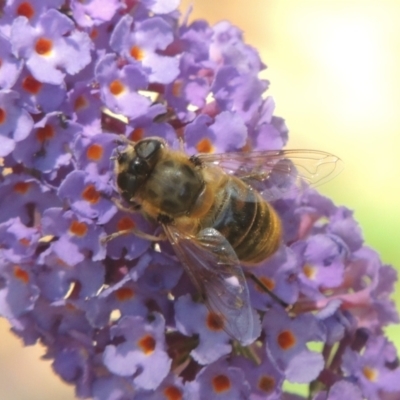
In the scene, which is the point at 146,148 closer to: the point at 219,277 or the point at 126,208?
the point at 126,208

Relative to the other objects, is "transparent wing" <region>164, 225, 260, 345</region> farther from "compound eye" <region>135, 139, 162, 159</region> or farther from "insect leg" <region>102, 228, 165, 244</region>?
"compound eye" <region>135, 139, 162, 159</region>

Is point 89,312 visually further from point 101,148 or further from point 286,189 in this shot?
point 286,189

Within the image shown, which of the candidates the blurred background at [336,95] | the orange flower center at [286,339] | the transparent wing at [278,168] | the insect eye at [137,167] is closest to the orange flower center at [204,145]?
the transparent wing at [278,168]

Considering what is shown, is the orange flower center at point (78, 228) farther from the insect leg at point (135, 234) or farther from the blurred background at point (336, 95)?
the blurred background at point (336, 95)

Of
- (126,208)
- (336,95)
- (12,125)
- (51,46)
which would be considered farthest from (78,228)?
(336,95)

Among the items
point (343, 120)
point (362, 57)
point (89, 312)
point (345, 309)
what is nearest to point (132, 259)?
point (89, 312)

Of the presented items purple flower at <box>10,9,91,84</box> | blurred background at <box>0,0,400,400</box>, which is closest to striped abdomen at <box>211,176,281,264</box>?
purple flower at <box>10,9,91,84</box>

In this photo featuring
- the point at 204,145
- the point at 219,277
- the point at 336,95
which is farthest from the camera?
the point at 336,95
